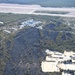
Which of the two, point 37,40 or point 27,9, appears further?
point 27,9

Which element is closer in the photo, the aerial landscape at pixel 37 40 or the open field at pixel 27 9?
the aerial landscape at pixel 37 40

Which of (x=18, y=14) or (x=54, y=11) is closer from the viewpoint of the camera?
(x=18, y=14)

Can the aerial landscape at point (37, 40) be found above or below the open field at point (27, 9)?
below

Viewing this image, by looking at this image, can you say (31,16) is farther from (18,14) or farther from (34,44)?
(34,44)

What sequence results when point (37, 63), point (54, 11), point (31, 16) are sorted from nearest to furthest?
point (37, 63) → point (31, 16) → point (54, 11)

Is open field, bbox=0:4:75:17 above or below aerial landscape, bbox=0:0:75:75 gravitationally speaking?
above

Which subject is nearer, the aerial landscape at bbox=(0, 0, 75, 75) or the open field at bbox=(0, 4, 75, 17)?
the aerial landscape at bbox=(0, 0, 75, 75)

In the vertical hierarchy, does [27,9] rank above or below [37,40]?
above

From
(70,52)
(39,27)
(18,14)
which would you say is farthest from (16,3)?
(70,52)
